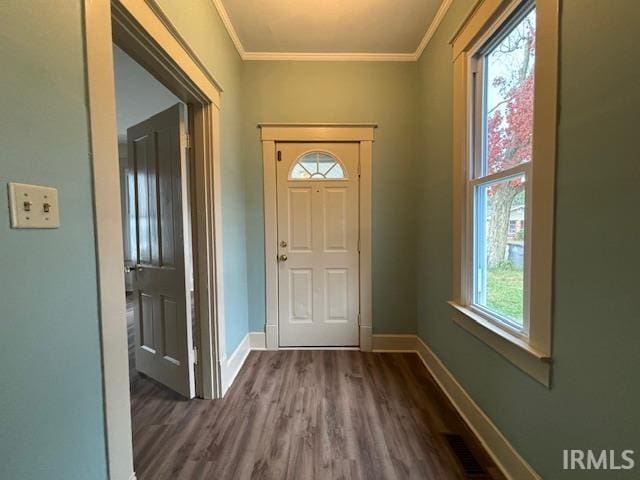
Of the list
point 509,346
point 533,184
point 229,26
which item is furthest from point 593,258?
point 229,26

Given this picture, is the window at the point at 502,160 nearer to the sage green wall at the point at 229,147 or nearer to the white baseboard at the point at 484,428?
the white baseboard at the point at 484,428

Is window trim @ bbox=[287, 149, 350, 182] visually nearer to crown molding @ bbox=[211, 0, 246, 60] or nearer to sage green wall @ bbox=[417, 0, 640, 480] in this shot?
crown molding @ bbox=[211, 0, 246, 60]

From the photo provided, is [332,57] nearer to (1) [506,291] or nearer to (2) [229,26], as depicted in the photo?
(2) [229,26]

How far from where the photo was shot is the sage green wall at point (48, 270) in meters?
0.72

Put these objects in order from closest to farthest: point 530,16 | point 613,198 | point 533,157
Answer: point 613,198
point 533,157
point 530,16

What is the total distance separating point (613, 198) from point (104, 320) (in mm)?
1720

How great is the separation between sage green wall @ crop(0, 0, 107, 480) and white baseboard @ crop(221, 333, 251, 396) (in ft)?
3.62

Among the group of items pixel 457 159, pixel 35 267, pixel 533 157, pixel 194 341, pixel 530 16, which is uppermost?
pixel 530 16

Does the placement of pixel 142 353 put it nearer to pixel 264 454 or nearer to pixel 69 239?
pixel 264 454

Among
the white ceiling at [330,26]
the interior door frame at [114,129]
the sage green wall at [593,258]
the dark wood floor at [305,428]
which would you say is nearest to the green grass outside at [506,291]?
the sage green wall at [593,258]

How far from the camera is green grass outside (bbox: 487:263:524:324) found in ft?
4.66

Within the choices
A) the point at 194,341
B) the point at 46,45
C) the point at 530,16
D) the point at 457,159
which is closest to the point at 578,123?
the point at 530,16

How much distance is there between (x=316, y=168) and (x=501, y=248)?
172 cm

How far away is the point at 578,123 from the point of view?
3.32ft
